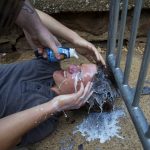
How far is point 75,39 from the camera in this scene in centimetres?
209

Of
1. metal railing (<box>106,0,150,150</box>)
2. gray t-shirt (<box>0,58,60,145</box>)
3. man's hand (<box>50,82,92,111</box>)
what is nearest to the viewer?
metal railing (<box>106,0,150,150</box>)

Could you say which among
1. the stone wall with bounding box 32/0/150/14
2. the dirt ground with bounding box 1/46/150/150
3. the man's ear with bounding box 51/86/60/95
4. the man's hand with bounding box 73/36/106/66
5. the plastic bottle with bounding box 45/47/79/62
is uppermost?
the stone wall with bounding box 32/0/150/14

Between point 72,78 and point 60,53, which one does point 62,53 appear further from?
point 72,78

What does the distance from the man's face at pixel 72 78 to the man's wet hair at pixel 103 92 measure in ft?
0.21

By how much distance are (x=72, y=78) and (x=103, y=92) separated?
0.23 meters

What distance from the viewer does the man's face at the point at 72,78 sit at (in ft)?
6.23

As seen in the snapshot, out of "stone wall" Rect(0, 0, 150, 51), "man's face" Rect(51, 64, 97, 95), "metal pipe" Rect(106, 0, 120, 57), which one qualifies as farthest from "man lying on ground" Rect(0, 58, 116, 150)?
"stone wall" Rect(0, 0, 150, 51)

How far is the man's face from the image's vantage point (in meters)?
1.90

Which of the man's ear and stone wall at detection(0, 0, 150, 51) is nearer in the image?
the man's ear

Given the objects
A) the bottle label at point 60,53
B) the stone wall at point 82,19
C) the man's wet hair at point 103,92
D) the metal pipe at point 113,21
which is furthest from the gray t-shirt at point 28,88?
the stone wall at point 82,19

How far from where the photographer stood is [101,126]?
2.04 meters

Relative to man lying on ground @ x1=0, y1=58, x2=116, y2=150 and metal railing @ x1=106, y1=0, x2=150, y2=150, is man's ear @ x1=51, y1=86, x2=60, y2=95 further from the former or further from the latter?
metal railing @ x1=106, y1=0, x2=150, y2=150

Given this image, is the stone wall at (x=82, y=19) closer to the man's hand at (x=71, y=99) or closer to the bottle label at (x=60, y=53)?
the bottle label at (x=60, y=53)

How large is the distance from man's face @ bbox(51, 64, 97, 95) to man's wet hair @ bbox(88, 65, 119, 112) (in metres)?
0.06
